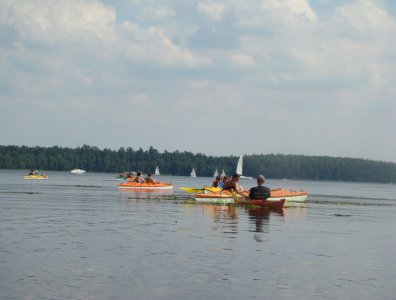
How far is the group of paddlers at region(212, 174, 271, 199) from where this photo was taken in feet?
146

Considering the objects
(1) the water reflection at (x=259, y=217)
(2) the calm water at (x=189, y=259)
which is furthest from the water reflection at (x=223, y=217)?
(1) the water reflection at (x=259, y=217)

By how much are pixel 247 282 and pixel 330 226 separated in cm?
1824

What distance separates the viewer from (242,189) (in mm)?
48312

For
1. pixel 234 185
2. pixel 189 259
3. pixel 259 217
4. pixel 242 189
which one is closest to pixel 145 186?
pixel 242 189

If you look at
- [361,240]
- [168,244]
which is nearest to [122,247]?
[168,244]

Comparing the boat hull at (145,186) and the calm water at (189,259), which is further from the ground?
the boat hull at (145,186)

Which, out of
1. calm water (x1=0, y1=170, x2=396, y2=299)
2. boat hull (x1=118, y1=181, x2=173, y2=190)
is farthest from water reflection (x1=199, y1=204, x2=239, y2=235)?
boat hull (x1=118, y1=181, x2=173, y2=190)

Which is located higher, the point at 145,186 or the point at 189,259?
the point at 145,186

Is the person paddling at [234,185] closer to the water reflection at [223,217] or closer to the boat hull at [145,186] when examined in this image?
the water reflection at [223,217]

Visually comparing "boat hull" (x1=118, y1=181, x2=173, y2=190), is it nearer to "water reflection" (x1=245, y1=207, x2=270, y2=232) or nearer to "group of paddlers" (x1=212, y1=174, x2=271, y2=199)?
"group of paddlers" (x1=212, y1=174, x2=271, y2=199)

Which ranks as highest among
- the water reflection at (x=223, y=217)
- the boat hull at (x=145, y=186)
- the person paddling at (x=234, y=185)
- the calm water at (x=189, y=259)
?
the person paddling at (x=234, y=185)

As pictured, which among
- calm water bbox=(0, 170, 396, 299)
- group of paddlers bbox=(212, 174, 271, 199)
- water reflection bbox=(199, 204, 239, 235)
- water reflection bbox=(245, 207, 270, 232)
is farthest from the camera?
group of paddlers bbox=(212, 174, 271, 199)

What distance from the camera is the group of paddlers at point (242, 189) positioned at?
Result: 44.4 meters

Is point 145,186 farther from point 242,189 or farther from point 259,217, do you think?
point 259,217
